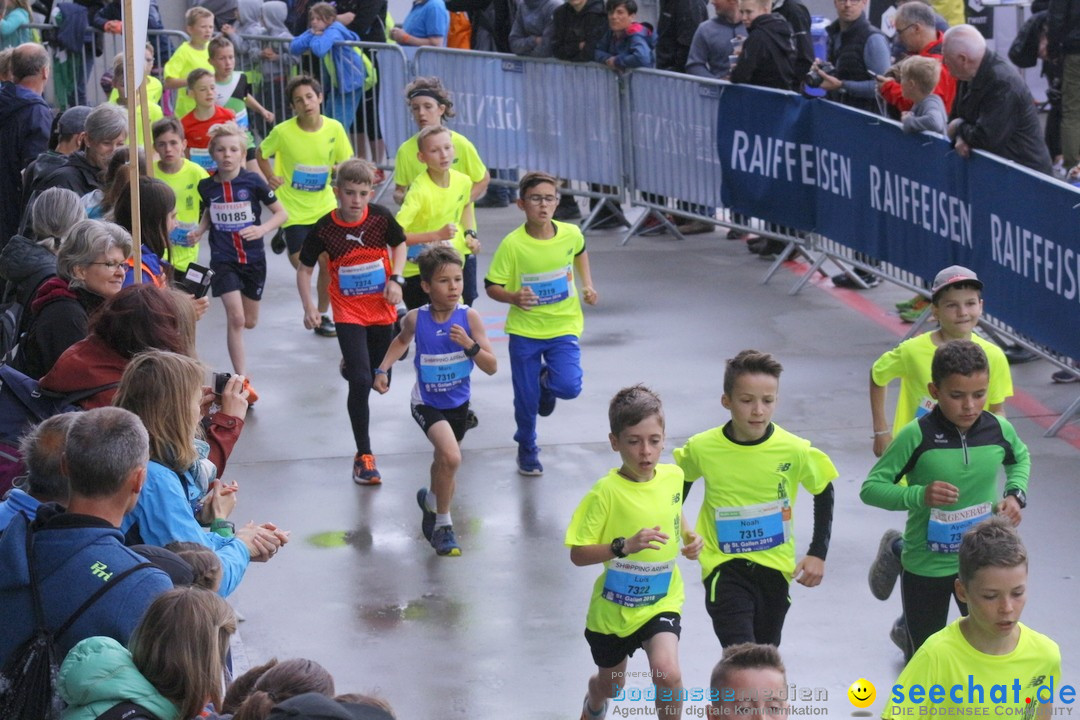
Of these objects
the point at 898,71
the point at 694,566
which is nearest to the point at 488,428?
the point at 694,566

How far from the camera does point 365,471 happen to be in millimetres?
9094

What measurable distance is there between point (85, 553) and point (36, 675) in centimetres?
33

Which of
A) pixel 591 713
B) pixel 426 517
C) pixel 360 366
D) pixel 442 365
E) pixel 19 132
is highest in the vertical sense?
pixel 19 132

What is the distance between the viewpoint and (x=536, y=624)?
7.15m

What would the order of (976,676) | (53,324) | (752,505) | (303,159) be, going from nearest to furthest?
1. (976,676)
2. (752,505)
3. (53,324)
4. (303,159)

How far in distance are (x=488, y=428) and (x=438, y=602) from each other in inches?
109

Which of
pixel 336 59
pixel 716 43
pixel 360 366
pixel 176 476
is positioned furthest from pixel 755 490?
pixel 336 59

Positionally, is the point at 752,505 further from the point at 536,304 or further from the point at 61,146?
the point at 61,146

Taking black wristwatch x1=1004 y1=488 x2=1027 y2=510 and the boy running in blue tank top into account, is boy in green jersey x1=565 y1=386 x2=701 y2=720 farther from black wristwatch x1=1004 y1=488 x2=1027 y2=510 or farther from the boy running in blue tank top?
the boy running in blue tank top

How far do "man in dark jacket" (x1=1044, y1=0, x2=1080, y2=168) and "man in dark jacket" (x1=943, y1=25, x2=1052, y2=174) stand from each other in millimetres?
3826

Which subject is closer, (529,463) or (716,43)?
(529,463)

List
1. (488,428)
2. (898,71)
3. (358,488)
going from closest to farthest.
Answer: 1. (358,488)
2. (488,428)
3. (898,71)

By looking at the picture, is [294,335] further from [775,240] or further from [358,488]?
[775,240]

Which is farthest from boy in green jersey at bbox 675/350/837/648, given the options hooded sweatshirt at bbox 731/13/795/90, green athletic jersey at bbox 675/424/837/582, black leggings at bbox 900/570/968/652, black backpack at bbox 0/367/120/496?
hooded sweatshirt at bbox 731/13/795/90
